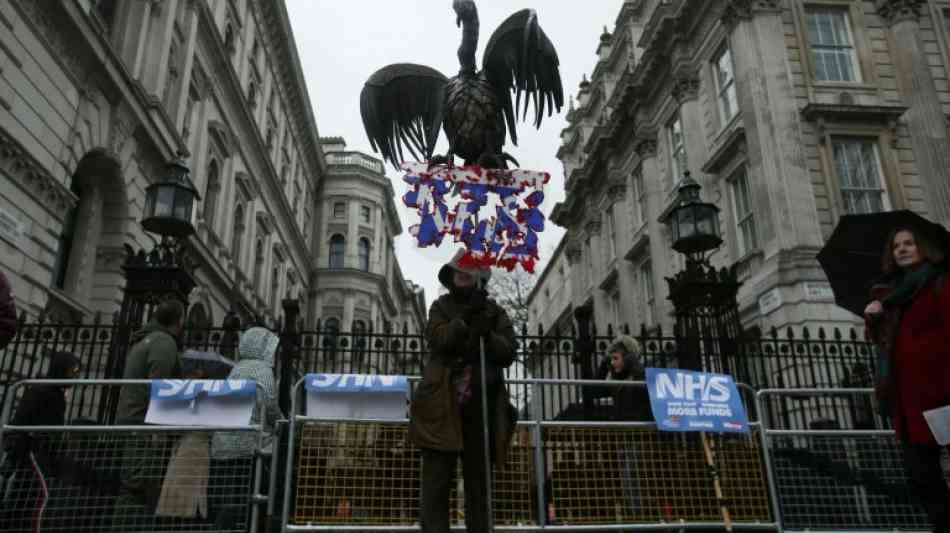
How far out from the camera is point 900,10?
17016 millimetres

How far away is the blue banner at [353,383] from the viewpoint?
5.02 meters

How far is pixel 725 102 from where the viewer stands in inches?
741

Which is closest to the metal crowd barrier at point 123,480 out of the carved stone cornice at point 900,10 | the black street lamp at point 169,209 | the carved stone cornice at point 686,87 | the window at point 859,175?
the black street lamp at point 169,209

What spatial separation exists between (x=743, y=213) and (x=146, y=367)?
15643 millimetres

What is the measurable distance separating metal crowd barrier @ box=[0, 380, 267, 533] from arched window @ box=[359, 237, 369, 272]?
4406cm

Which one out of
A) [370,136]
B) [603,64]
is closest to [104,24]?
[370,136]

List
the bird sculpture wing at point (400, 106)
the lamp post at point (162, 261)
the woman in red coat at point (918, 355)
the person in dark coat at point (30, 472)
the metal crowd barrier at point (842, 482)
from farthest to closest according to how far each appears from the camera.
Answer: the lamp post at point (162, 261)
the bird sculpture wing at point (400, 106)
the metal crowd barrier at point (842, 482)
the person in dark coat at point (30, 472)
the woman in red coat at point (918, 355)

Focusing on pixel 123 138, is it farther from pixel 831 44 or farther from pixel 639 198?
pixel 831 44

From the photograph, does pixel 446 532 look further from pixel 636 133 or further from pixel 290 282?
pixel 290 282

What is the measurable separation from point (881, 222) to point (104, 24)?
17.3 meters

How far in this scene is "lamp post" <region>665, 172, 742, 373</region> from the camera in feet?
26.2

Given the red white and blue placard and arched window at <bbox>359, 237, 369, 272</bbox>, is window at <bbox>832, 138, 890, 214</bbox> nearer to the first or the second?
the red white and blue placard

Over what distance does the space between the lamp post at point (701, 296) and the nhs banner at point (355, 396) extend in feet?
13.5

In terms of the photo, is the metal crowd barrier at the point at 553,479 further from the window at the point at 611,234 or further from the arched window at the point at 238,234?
the arched window at the point at 238,234
